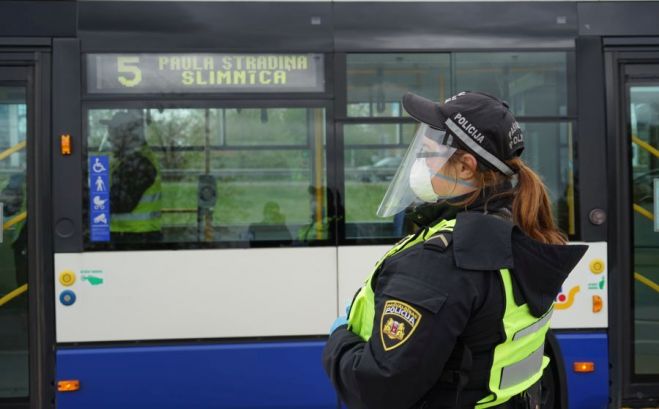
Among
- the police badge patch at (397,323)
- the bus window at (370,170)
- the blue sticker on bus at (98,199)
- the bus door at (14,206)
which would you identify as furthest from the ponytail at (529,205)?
the bus door at (14,206)

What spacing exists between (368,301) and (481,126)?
486 mm

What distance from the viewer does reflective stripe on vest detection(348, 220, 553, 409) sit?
1511 mm

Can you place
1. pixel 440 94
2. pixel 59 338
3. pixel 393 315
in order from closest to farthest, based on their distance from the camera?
1. pixel 393 315
2. pixel 59 338
3. pixel 440 94

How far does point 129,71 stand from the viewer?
13.1 feet

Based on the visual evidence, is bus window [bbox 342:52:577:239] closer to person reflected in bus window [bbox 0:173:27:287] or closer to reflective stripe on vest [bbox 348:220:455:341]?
person reflected in bus window [bbox 0:173:27:287]

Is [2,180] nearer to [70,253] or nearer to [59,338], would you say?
[70,253]

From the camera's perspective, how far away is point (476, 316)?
4.83 ft

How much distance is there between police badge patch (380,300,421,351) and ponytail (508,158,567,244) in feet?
1.32

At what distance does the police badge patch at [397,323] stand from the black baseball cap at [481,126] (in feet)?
1.37

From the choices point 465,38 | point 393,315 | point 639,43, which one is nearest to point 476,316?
point 393,315

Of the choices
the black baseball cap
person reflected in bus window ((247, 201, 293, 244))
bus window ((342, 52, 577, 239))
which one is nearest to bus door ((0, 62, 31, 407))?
person reflected in bus window ((247, 201, 293, 244))

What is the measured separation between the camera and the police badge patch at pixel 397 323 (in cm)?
138

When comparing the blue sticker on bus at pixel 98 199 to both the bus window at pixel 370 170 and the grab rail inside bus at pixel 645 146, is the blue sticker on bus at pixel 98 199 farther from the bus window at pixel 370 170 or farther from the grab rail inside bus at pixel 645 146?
the grab rail inside bus at pixel 645 146

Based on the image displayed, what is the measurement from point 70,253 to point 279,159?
1352 mm
